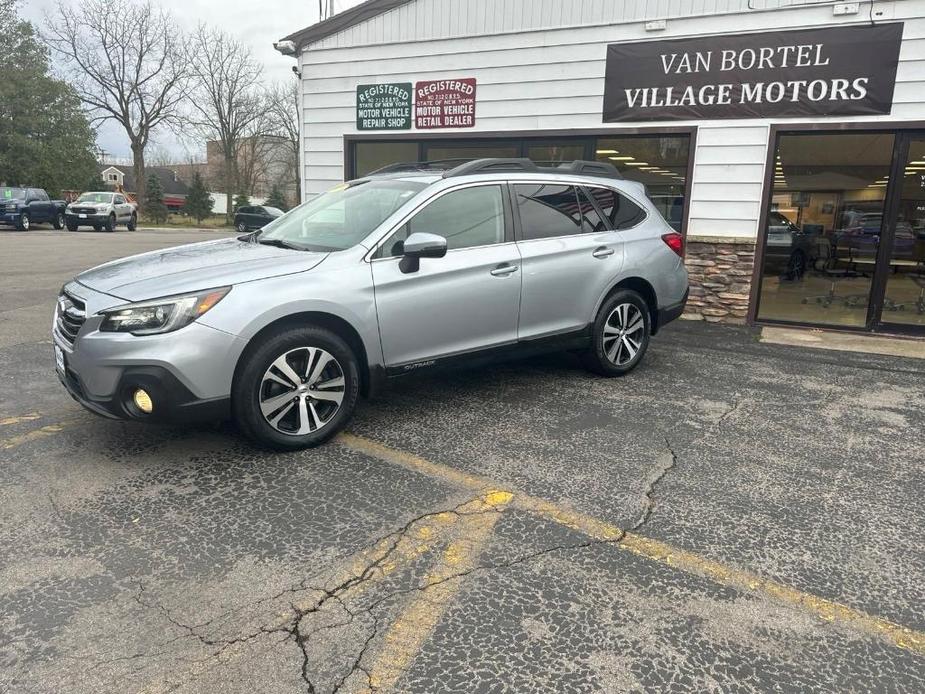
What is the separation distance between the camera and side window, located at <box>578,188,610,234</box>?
535 centimetres

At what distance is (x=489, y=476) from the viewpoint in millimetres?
3615

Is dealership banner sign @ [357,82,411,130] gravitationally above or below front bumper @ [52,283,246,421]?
above

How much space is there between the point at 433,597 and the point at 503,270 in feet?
8.56

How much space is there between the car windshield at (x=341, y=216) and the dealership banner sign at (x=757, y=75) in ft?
16.0

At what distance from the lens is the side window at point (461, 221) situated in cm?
425

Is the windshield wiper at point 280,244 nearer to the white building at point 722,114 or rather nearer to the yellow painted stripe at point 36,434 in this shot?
the yellow painted stripe at point 36,434

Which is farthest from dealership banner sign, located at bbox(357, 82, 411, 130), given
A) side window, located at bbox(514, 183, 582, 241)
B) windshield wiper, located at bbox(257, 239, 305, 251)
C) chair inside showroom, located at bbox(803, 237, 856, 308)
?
chair inside showroom, located at bbox(803, 237, 856, 308)

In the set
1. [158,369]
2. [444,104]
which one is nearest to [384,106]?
[444,104]

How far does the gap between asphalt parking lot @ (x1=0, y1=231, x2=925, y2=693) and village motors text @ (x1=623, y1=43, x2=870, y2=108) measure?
4.47m

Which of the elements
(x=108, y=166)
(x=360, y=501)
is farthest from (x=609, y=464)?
(x=108, y=166)

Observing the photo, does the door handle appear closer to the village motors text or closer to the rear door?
the rear door

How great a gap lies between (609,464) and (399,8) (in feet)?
26.4

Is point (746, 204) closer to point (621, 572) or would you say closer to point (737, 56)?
point (737, 56)

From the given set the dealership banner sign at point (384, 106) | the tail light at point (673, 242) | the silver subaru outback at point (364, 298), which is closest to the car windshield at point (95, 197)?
the dealership banner sign at point (384, 106)
